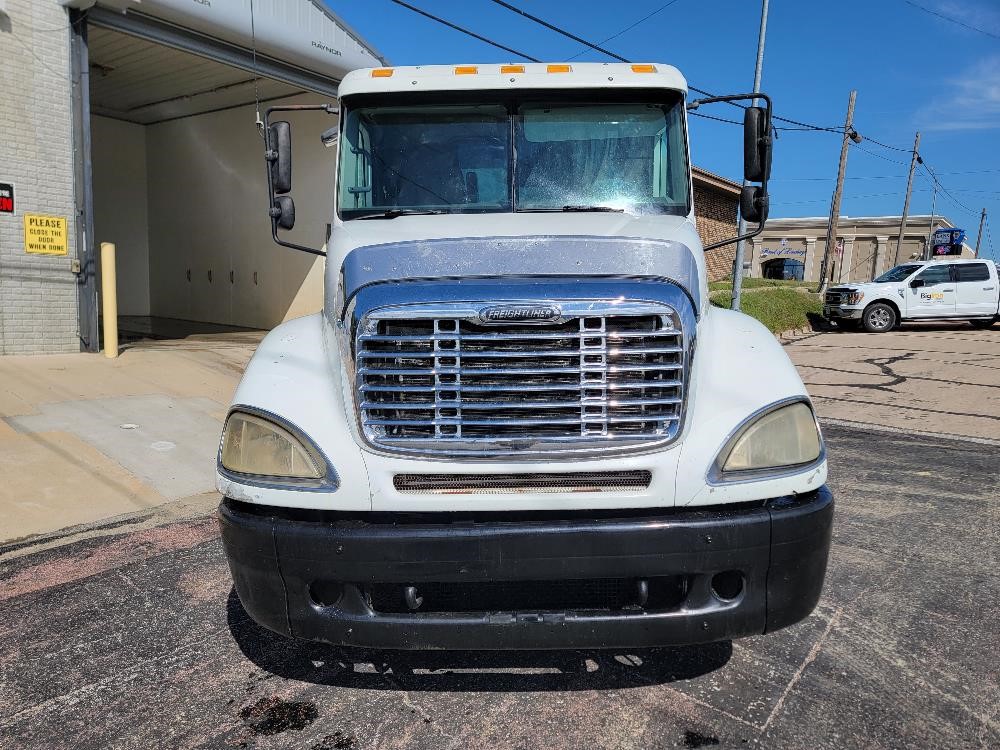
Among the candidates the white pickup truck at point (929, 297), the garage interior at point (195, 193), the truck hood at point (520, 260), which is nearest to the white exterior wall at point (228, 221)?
the garage interior at point (195, 193)

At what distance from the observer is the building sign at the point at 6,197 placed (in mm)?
8469

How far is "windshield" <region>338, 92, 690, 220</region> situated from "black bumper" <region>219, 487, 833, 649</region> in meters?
1.86

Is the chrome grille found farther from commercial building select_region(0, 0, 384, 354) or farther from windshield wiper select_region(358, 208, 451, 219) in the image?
commercial building select_region(0, 0, 384, 354)

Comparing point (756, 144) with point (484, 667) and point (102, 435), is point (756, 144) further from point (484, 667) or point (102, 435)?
point (102, 435)

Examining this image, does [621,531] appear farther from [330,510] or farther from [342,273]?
[342,273]

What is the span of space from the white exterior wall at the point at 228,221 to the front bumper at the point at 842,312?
40.4ft

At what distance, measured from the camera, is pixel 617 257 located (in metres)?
2.62

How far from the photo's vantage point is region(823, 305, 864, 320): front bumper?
691 inches

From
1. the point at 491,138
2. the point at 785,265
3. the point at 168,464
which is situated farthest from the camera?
the point at 785,265

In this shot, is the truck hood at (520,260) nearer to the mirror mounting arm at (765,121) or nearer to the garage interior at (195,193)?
the mirror mounting arm at (765,121)

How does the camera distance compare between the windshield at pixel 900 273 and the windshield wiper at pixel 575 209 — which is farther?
the windshield at pixel 900 273

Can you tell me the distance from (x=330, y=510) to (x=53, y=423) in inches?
205

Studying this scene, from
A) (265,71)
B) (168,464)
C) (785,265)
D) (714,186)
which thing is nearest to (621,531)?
(168,464)

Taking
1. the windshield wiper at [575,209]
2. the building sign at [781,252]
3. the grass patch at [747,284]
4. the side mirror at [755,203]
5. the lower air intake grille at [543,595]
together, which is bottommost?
the lower air intake grille at [543,595]
